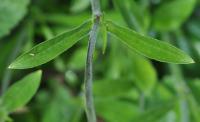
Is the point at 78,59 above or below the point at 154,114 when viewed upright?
above

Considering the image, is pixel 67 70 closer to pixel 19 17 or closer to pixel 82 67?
pixel 82 67

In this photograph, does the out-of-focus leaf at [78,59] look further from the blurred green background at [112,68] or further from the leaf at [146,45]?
the leaf at [146,45]

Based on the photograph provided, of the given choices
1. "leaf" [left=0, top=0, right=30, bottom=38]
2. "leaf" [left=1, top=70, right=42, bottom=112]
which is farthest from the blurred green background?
"leaf" [left=1, top=70, right=42, bottom=112]

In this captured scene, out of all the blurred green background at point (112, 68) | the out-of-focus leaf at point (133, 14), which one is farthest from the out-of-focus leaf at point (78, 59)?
the out-of-focus leaf at point (133, 14)

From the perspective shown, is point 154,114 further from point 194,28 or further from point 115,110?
point 194,28

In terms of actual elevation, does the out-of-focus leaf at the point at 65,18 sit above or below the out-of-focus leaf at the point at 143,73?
above

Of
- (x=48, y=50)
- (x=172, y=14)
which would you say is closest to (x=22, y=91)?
(x=48, y=50)
